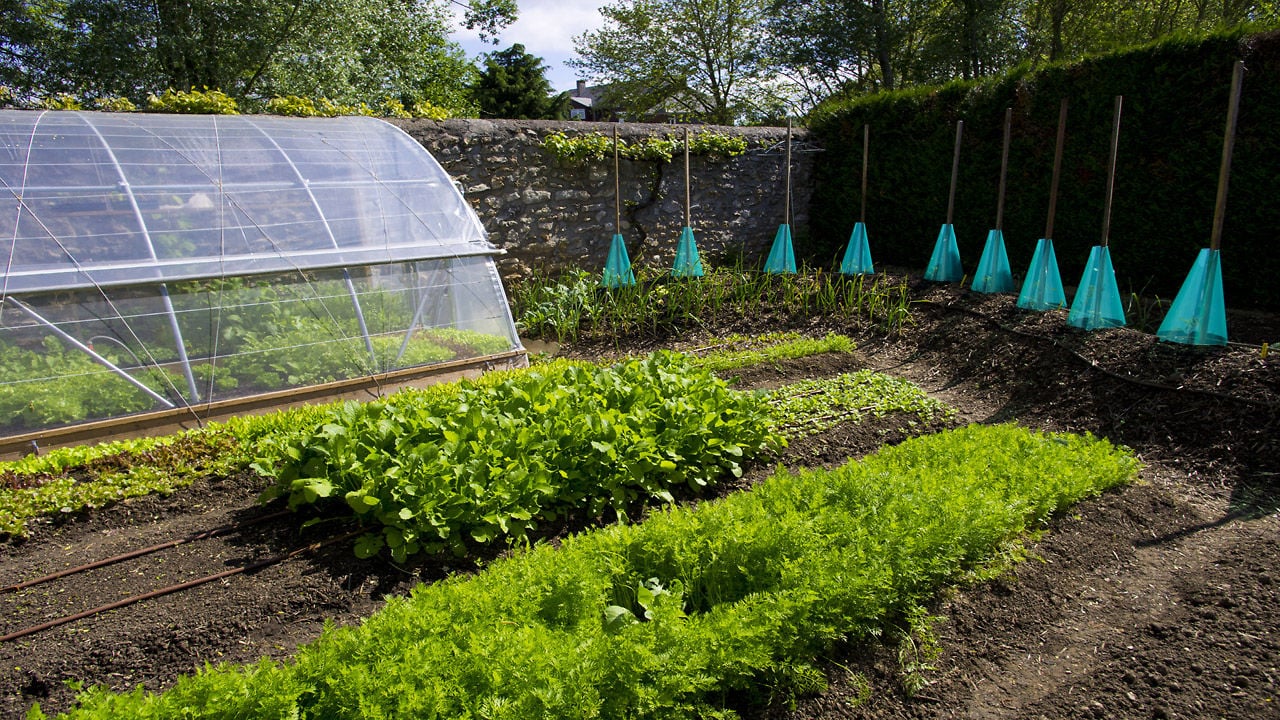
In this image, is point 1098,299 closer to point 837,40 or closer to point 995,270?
point 995,270

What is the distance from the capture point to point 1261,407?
200 inches

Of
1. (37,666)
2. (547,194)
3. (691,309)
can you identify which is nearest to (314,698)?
(37,666)

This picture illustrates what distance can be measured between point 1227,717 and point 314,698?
305 centimetres

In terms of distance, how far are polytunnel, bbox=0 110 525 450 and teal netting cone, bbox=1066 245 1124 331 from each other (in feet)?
16.7

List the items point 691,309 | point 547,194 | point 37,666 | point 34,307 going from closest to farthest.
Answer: point 37,666, point 34,307, point 691,309, point 547,194

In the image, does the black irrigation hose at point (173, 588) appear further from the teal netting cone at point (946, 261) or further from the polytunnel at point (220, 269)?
the teal netting cone at point (946, 261)

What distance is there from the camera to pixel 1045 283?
23.8 ft

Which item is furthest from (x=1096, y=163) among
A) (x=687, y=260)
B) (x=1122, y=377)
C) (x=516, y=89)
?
(x=516, y=89)

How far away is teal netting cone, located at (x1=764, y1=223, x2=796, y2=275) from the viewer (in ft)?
31.5

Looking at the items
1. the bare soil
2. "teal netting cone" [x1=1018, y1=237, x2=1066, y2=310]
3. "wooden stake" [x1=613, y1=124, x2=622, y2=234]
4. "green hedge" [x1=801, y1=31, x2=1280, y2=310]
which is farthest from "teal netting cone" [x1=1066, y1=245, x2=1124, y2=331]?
"wooden stake" [x1=613, y1=124, x2=622, y2=234]

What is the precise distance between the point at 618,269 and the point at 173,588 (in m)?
6.44

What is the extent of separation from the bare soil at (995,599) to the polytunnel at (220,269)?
4.79 feet

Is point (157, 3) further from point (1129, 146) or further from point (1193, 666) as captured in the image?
point (1193, 666)

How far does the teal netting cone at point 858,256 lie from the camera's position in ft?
30.7
